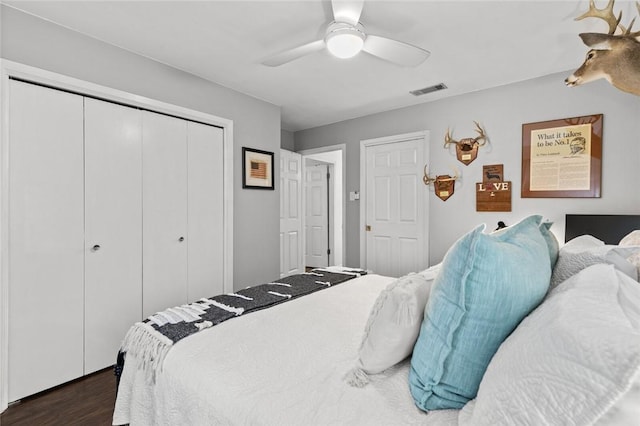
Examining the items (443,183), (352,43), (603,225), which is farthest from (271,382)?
(443,183)

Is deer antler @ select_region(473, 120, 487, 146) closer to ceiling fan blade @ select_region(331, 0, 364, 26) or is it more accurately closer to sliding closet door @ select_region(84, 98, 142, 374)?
ceiling fan blade @ select_region(331, 0, 364, 26)

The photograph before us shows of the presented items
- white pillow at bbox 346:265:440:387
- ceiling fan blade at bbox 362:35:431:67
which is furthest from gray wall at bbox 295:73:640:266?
white pillow at bbox 346:265:440:387

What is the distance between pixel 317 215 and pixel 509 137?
374 cm

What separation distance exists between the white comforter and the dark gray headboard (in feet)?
7.98

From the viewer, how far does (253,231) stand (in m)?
3.74

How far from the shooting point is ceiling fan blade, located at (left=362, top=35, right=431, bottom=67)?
2.05 m

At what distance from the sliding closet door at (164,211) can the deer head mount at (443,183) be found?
272 centimetres

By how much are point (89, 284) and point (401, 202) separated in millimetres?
3343

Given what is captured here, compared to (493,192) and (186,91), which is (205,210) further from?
(493,192)

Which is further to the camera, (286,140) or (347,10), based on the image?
(286,140)

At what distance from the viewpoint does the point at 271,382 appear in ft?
3.59

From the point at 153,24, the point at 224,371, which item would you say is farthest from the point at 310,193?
the point at 224,371

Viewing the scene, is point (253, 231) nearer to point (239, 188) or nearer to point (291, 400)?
point (239, 188)

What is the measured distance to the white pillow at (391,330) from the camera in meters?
1.06
